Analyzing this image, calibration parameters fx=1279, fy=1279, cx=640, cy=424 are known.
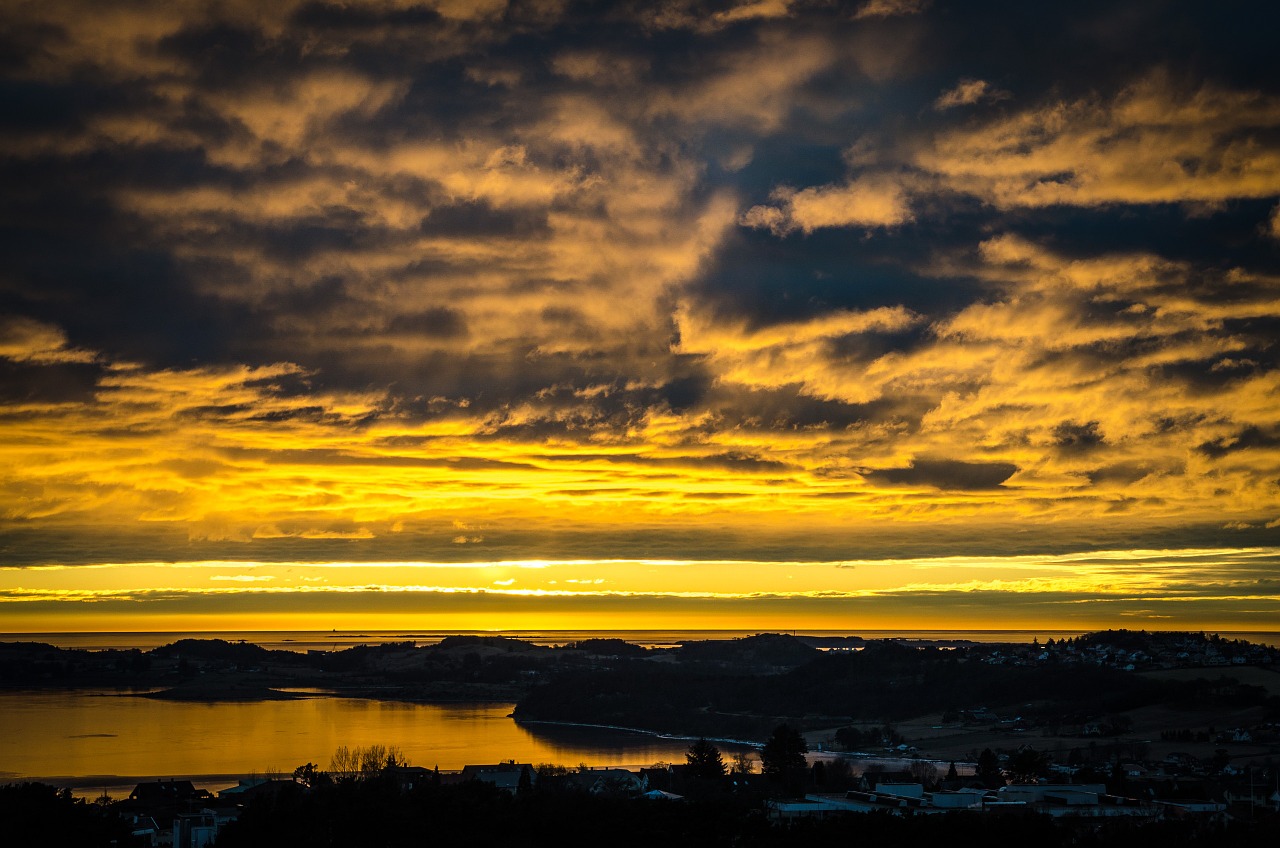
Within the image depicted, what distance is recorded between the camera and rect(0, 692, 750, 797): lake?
250 ft

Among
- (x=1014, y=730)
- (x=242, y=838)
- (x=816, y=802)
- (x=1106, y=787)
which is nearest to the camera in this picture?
(x=242, y=838)

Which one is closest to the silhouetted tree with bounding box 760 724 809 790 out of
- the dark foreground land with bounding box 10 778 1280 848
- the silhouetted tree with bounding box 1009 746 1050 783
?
the silhouetted tree with bounding box 1009 746 1050 783

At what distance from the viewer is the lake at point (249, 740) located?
250 ft

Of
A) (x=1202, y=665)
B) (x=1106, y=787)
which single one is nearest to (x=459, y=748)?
(x=1106, y=787)

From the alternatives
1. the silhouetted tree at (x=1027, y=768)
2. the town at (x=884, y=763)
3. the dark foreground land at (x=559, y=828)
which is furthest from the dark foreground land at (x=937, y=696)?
the dark foreground land at (x=559, y=828)

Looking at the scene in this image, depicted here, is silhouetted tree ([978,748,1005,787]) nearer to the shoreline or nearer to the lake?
the lake

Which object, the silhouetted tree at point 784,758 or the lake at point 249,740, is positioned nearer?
the silhouetted tree at point 784,758

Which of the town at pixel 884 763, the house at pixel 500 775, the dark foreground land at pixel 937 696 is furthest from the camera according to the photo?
the dark foreground land at pixel 937 696

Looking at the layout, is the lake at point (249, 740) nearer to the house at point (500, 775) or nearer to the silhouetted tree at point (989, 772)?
the house at point (500, 775)

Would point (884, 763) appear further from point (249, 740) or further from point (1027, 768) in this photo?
point (249, 740)

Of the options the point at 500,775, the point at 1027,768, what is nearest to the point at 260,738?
the point at 500,775

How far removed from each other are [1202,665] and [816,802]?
9349 cm

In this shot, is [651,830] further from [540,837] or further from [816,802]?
[816,802]

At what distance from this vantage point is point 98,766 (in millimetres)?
77438
